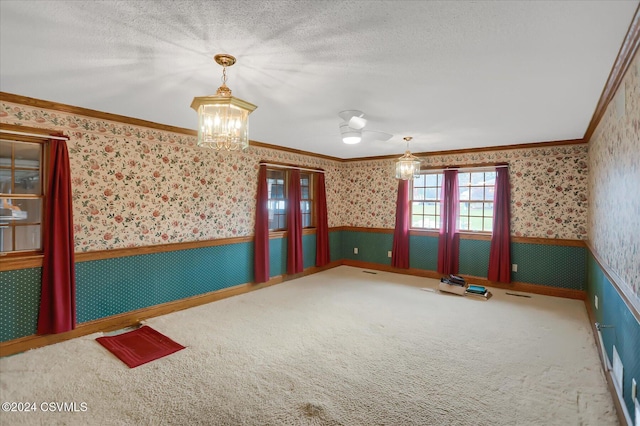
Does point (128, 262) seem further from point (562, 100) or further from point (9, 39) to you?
point (562, 100)

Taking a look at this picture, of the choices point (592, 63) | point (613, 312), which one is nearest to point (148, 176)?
point (592, 63)

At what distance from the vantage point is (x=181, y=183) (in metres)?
4.42

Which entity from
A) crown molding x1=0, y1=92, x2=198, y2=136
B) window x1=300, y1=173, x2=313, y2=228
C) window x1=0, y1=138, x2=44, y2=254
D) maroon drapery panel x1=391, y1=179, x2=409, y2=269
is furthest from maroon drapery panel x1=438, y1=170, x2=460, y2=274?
window x1=0, y1=138, x2=44, y2=254

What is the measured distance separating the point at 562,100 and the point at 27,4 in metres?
3.96

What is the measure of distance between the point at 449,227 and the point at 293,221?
2.82m

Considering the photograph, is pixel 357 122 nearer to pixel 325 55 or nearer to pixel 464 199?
pixel 325 55

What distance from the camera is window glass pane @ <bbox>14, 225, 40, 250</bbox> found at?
128 inches

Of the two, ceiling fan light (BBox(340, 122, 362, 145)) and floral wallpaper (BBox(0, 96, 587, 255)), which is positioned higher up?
ceiling fan light (BBox(340, 122, 362, 145))

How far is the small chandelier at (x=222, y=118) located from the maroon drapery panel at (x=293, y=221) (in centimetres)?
381

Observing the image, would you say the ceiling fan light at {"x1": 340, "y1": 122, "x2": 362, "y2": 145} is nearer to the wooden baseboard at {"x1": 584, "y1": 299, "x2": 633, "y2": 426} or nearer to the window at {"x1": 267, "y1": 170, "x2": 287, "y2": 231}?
the window at {"x1": 267, "y1": 170, "x2": 287, "y2": 231}

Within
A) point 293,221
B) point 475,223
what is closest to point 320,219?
point 293,221

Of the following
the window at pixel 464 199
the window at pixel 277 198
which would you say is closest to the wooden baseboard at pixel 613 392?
the window at pixel 464 199

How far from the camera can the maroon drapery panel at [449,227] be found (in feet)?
19.5

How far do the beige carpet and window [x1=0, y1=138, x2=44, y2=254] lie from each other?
1101mm
